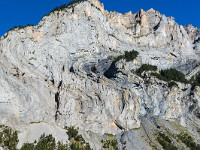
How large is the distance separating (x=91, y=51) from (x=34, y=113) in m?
36.8

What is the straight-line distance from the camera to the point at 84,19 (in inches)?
3807

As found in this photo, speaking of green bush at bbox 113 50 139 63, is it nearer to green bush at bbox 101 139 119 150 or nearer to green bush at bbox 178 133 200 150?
green bush at bbox 101 139 119 150

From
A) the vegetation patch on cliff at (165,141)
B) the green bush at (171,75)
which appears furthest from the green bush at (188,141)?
the green bush at (171,75)

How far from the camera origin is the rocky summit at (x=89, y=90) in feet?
201

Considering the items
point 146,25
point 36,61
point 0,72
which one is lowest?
point 0,72

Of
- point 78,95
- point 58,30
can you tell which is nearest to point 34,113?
point 78,95

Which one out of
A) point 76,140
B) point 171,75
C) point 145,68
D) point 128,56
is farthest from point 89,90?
point 171,75

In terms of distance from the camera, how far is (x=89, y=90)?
248 ft

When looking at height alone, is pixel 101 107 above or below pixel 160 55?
below

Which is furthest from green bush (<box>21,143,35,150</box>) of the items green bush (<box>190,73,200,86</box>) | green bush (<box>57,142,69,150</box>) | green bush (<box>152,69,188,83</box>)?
green bush (<box>190,73,200,86</box>)

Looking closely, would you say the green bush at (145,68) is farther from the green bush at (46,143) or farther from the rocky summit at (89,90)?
the green bush at (46,143)

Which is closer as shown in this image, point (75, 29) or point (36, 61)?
point (36, 61)

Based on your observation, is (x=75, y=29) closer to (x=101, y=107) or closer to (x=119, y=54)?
(x=119, y=54)

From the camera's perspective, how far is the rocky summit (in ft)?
201
